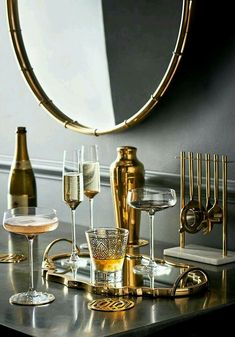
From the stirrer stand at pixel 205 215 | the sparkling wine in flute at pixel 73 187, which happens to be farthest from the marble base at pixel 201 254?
the sparkling wine in flute at pixel 73 187

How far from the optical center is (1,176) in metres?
3.66

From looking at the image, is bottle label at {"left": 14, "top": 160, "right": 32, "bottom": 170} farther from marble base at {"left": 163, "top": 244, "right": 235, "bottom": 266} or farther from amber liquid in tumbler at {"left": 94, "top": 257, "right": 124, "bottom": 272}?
amber liquid in tumbler at {"left": 94, "top": 257, "right": 124, "bottom": 272}

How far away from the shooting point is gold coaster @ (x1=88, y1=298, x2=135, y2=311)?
6.53 ft

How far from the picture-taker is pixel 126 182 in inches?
108

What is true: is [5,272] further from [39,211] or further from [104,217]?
[104,217]

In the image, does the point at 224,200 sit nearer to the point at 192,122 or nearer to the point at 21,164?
the point at 192,122

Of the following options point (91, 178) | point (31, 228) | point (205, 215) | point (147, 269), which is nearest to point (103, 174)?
point (91, 178)

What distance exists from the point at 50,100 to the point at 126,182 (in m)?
0.64

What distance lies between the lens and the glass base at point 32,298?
2041mm

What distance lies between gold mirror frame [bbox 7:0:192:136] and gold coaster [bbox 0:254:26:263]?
613 mm

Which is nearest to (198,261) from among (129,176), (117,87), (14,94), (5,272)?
(129,176)

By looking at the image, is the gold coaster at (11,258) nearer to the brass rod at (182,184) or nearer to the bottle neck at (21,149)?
the brass rod at (182,184)

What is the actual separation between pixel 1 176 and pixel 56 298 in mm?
1629

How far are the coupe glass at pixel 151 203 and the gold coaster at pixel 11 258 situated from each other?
375mm
